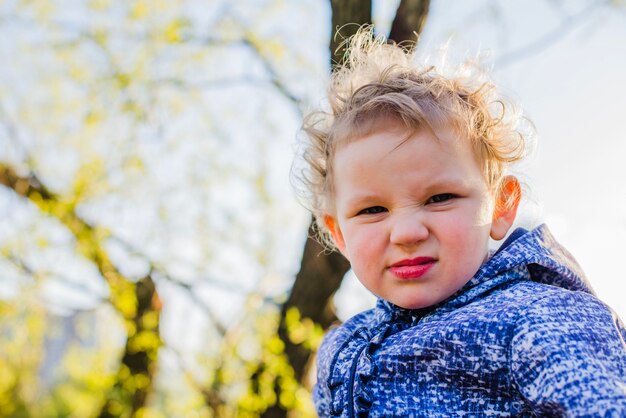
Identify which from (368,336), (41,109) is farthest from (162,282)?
(368,336)

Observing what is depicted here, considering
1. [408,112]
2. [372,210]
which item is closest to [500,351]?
[372,210]

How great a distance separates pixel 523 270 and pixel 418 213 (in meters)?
0.25

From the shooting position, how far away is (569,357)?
100cm

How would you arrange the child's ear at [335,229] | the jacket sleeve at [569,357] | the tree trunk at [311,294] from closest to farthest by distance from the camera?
1. the jacket sleeve at [569,357]
2. the child's ear at [335,229]
3. the tree trunk at [311,294]

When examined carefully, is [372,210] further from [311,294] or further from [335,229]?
[311,294]

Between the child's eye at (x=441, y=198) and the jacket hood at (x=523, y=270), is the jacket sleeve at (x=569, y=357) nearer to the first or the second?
the jacket hood at (x=523, y=270)

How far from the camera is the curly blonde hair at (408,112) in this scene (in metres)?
1.38

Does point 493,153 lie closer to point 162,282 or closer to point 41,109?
point 162,282

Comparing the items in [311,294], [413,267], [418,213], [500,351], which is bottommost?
[311,294]

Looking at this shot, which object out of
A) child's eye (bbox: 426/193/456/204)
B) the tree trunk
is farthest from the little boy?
the tree trunk

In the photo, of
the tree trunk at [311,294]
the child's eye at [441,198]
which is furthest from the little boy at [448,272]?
the tree trunk at [311,294]

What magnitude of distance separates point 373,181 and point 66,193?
3.34 metres

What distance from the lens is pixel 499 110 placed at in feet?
5.06

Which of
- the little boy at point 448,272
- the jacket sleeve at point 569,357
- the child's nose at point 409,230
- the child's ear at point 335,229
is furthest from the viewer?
the child's ear at point 335,229
